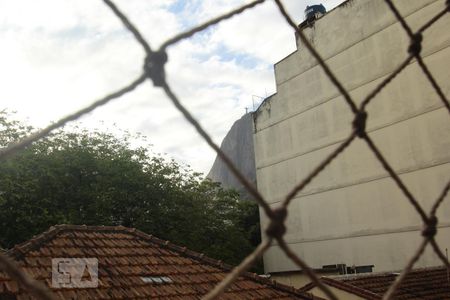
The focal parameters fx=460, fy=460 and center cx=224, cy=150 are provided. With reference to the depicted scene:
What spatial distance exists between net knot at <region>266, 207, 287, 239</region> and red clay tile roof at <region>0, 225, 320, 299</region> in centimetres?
447

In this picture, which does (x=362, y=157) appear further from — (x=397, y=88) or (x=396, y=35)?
(x=396, y=35)

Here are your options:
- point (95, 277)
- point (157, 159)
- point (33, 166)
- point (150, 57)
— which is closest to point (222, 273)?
point (95, 277)

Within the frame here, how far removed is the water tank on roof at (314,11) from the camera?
57.8 ft

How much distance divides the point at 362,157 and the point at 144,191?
892 cm

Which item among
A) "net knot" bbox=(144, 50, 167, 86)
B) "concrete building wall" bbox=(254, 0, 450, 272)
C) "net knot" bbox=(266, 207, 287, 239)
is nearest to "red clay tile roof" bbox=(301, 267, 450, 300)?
"concrete building wall" bbox=(254, 0, 450, 272)

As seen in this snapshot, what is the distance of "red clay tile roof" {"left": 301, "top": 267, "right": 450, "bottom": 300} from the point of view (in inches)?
351

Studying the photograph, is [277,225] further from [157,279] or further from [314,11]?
[314,11]

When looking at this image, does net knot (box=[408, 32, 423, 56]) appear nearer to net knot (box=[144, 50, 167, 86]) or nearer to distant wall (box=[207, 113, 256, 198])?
net knot (box=[144, 50, 167, 86])

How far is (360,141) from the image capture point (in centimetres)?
1523

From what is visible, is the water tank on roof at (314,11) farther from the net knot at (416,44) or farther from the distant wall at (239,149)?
the distant wall at (239,149)

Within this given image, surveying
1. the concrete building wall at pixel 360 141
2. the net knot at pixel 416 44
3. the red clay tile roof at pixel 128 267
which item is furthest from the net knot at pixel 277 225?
the concrete building wall at pixel 360 141

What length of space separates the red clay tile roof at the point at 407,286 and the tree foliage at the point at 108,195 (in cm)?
973

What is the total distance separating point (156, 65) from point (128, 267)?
579cm

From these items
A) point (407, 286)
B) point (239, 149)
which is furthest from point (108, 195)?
point (239, 149)
